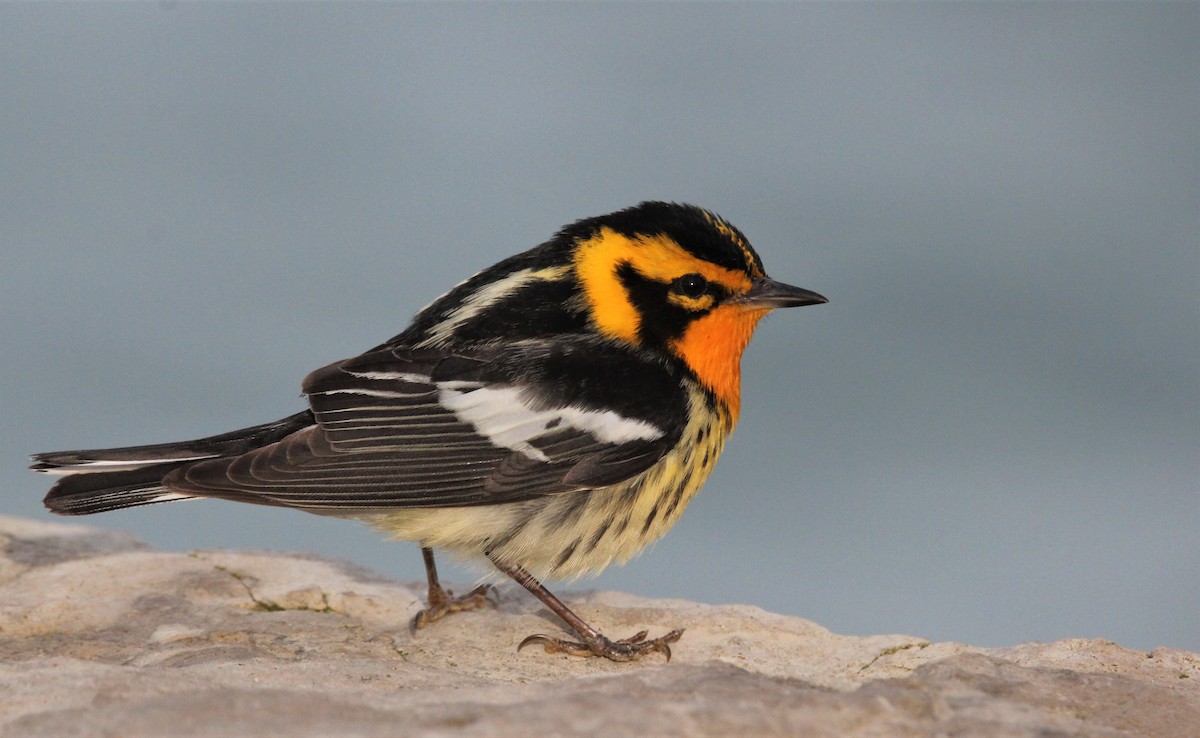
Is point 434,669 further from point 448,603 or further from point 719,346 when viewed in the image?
point 719,346

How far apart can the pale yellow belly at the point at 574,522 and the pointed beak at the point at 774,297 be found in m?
0.49

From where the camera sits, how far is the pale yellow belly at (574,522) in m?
5.39

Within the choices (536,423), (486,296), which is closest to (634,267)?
(486,296)

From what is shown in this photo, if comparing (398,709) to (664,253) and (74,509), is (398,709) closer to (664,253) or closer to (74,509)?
(74,509)

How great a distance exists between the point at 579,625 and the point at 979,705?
2.27m

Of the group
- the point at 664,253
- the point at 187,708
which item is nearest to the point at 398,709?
the point at 187,708

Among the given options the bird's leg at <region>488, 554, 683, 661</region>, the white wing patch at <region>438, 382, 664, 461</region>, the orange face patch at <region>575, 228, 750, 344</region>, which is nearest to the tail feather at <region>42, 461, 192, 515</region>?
the white wing patch at <region>438, 382, 664, 461</region>

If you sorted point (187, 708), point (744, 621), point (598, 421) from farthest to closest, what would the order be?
1. point (744, 621)
2. point (598, 421)
3. point (187, 708)

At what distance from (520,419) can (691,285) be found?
1017mm

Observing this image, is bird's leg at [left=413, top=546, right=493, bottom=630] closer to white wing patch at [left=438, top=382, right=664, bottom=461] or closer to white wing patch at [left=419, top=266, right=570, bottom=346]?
white wing patch at [left=438, top=382, right=664, bottom=461]

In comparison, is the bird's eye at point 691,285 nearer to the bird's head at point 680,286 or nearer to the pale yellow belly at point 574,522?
the bird's head at point 680,286

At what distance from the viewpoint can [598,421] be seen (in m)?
5.46

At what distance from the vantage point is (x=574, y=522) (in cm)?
545

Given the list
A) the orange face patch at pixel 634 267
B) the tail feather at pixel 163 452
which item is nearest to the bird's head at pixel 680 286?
the orange face patch at pixel 634 267
